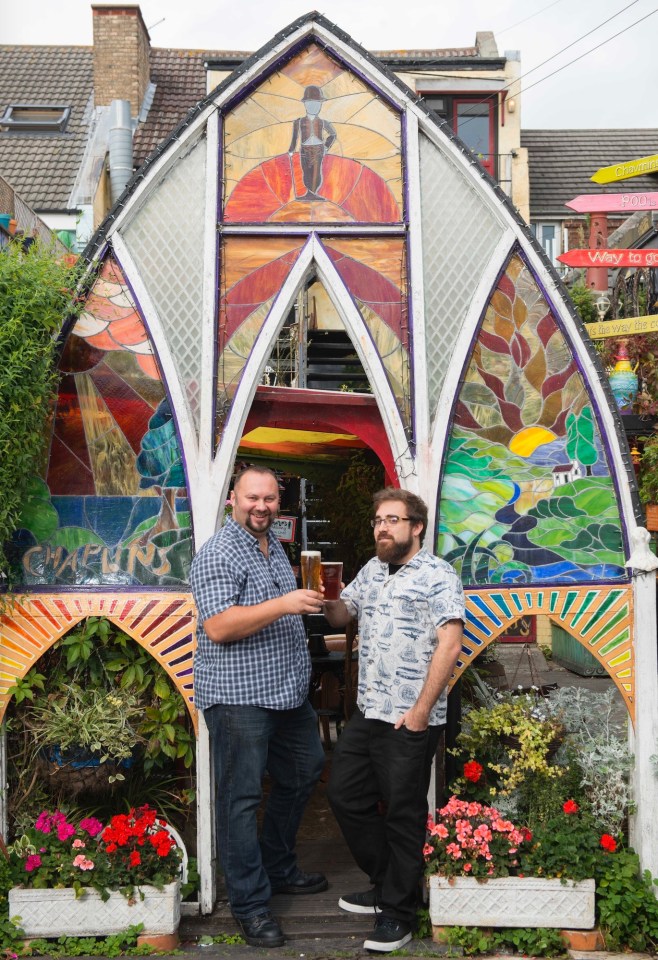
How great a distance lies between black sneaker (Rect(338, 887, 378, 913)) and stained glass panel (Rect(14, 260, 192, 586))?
1.73 m

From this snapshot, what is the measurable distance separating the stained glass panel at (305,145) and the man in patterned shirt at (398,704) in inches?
62.3

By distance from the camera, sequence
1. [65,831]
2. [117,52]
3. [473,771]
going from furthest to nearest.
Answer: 1. [117,52]
2. [473,771]
3. [65,831]

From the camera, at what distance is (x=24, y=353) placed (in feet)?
14.5

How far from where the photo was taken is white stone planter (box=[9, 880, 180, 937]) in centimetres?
433

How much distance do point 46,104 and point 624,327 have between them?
12795 mm

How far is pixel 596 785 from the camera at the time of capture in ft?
15.6

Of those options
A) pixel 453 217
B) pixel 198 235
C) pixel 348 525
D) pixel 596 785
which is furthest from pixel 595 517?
pixel 348 525

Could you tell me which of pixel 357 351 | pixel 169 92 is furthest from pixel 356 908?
pixel 169 92

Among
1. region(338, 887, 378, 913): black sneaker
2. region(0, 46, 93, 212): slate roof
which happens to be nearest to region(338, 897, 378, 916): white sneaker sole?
region(338, 887, 378, 913): black sneaker

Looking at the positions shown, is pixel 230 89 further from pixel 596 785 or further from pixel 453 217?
pixel 596 785

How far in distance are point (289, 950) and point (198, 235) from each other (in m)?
3.38

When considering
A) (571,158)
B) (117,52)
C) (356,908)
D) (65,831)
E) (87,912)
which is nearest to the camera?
(87,912)

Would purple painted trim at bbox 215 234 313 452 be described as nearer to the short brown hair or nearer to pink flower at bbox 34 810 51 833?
the short brown hair

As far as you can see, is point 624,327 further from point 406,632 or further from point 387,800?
point 387,800
